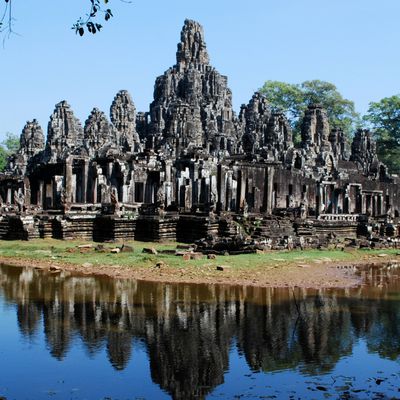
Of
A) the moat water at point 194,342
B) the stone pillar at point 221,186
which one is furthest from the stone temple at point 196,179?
the moat water at point 194,342

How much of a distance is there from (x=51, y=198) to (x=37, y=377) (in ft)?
120

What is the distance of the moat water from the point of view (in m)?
9.45

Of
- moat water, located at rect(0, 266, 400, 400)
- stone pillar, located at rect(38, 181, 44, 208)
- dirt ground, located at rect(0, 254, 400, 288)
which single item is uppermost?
stone pillar, located at rect(38, 181, 44, 208)

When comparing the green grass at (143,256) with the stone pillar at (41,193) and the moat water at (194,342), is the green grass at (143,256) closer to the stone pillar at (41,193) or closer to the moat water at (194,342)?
the moat water at (194,342)

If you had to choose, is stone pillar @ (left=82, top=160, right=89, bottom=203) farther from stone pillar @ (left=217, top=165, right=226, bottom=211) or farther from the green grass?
the green grass

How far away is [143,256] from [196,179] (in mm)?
16574

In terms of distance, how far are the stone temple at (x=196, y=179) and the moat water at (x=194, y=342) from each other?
10338mm

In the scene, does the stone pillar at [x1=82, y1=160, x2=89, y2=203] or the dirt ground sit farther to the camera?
Answer: the stone pillar at [x1=82, y1=160, x2=89, y2=203]

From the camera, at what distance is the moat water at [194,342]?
9445 millimetres

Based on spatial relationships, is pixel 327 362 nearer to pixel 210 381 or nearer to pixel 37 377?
pixel 210 381

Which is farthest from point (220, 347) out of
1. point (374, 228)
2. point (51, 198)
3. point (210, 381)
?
point (51, 198)

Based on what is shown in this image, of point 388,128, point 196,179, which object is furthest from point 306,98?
point 196,179

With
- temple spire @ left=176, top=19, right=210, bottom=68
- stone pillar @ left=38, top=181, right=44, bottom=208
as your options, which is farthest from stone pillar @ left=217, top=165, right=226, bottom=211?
temple spire @ left=176, top=19, right=210, bottom=68

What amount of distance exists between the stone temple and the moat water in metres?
10.3
